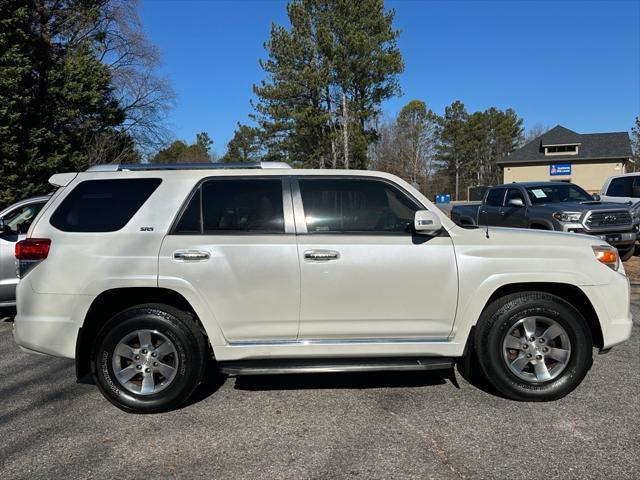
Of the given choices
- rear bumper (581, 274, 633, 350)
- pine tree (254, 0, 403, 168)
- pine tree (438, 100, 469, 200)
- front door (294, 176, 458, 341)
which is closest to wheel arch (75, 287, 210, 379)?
front door (294, 176, 458, 341)

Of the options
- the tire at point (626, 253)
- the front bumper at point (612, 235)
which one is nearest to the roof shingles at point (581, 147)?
the tire at point (626, 253)

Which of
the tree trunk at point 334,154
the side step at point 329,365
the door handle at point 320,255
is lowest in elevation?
the side step at point 329,365

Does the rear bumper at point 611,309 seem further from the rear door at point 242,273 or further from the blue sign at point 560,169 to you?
the blue sign at point 560,169

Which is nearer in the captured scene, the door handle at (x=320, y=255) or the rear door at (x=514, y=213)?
the door handle at (x=320, y=255)

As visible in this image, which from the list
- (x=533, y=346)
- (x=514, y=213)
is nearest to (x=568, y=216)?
(x=514, y=213)

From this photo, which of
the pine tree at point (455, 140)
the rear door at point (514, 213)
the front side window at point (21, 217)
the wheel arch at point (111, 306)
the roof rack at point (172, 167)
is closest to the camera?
the wheel arch at point (111, 306)

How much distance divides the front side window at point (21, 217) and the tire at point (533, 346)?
6.26m

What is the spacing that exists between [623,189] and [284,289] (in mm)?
11303

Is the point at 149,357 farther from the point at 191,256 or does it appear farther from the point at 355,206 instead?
the point at 355,206

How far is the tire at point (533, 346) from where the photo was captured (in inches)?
156

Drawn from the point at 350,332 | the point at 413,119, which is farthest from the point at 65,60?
the point at 413,119

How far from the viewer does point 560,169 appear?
4297 centimetres

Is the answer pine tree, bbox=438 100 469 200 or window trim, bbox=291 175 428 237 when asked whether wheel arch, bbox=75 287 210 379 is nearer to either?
window trim, bbox=291 175 428 237

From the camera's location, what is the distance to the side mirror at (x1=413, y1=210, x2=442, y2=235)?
12.4ft
